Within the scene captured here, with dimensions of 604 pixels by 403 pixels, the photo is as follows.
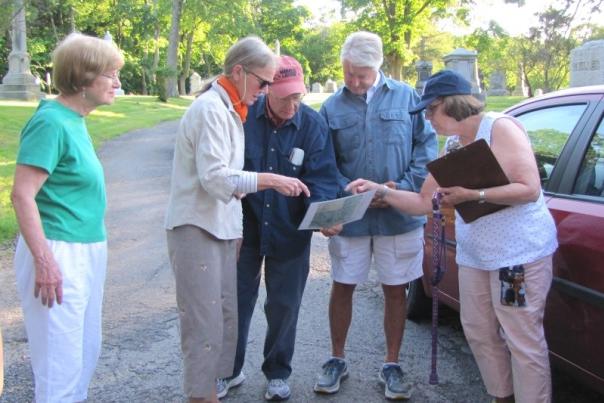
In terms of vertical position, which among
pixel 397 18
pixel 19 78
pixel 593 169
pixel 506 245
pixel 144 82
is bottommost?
pixel 144 82

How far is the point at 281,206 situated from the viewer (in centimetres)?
328

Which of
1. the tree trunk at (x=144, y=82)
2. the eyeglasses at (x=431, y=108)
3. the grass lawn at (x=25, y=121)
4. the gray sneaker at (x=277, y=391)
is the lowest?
the tree trunk at (x=144, y=82)


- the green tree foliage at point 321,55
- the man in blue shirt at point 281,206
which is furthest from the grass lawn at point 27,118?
the green tree foliage at point 321,55

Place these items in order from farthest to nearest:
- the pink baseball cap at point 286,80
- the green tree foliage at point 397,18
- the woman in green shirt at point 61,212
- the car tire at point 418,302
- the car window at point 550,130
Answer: the green tree foliage at point 397,18 → the car tire at point 418,302 → the car window at point 550,130 → the pink baseball cap at point 286,80 → the woman in green shirt at point 61,212

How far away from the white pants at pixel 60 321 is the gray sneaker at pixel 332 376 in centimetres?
147

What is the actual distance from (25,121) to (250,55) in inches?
555

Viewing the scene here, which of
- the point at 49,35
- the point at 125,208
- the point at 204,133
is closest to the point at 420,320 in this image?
the point at 204,133

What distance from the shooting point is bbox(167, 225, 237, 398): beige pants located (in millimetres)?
2740

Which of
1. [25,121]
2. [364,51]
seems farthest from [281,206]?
[25,121]

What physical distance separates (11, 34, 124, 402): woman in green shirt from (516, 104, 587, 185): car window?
2.29m

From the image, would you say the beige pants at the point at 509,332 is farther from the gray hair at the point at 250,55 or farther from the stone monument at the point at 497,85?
the stone monument at the point at 497,85

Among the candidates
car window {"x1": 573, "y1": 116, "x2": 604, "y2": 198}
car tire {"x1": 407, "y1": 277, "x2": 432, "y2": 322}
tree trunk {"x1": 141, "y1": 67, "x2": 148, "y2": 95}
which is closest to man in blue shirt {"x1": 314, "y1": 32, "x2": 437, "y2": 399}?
car window {"x1": 573, "y1": 116, "x2": 604, "y2": 198}

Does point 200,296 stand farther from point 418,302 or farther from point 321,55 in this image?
point 321,55

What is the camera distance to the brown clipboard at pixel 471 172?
2.59 meters
